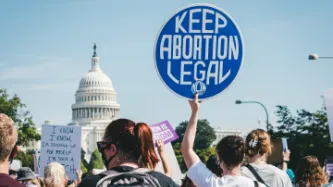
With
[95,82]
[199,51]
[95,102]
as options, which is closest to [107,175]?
[199,51]

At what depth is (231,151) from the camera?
4691mm

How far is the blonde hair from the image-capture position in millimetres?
3529

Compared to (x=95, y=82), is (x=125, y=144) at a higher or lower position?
lower

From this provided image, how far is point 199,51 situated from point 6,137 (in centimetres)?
173

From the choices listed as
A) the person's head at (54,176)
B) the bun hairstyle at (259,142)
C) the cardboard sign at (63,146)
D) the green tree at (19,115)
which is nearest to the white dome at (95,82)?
the green tree at (19,115)

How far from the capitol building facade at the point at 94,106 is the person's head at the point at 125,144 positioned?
139m

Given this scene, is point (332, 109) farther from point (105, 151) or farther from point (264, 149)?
point (105, 151)

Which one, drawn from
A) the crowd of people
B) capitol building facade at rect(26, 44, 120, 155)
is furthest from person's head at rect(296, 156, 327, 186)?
capitol building facade at rect(26, 44, 120, 155)

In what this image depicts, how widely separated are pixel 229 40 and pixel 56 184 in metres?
2.83

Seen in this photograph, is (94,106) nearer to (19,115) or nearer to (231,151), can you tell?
(19,115)

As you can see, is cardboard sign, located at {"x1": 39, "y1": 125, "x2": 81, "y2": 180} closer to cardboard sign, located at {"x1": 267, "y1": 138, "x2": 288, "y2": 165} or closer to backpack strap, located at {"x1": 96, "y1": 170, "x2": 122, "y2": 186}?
cardboard sign, located at {"x1": 267, "y1": 138, "x2": 288, "y2": 165}

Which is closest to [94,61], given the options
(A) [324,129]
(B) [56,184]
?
(A) [324,129]

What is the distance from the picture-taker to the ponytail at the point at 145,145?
4109 millimetres

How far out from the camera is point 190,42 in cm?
493
